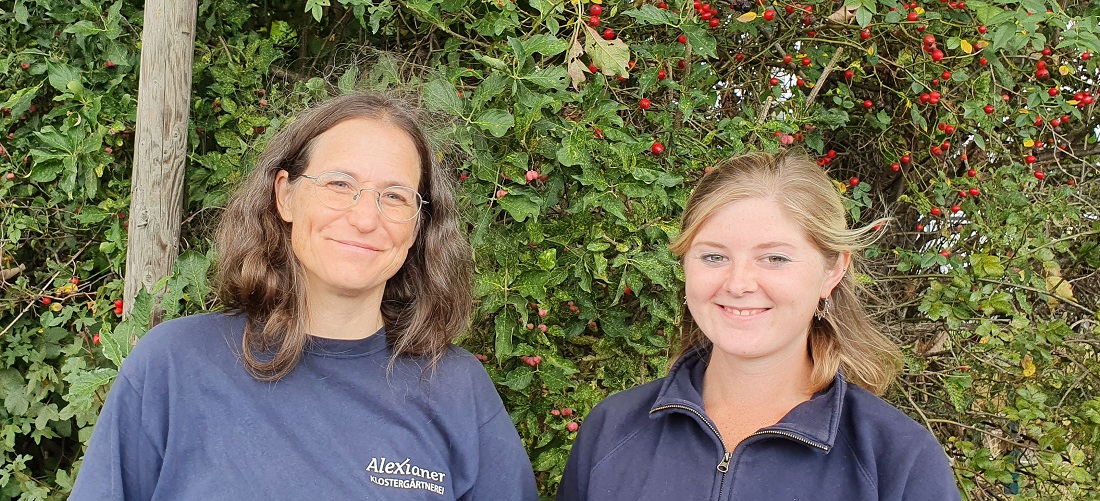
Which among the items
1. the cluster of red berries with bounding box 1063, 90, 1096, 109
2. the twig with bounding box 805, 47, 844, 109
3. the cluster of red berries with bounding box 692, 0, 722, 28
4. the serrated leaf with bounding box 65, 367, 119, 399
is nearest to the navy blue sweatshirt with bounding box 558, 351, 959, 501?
the cluster of red berries with bounding box 692, 0, 722, 28

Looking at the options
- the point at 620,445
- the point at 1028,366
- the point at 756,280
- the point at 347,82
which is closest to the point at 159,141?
the point at 347,82

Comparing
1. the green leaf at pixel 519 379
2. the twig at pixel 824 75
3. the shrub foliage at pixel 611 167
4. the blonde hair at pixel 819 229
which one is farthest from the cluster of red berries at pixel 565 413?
the twig at pixel 824 75

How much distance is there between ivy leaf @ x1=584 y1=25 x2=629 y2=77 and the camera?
2266 mm

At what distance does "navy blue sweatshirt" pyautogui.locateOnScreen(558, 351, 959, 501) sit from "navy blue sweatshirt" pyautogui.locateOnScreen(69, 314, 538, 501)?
0.85ft

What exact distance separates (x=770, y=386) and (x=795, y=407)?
0.07 meters

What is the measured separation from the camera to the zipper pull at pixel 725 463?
1533 millimetres

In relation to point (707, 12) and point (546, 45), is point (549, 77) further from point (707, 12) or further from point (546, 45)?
point (707, 12)

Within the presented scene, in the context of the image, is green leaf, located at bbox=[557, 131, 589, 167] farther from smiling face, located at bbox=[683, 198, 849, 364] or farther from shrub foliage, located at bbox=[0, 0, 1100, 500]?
smiling face, located at bbox=[683, 198, 849, 364]

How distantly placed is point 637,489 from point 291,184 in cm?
97

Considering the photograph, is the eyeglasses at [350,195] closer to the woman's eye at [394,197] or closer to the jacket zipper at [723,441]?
the woman's eye at [394,197]

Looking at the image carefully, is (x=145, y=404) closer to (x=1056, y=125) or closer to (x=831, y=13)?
(x=831, y=13)

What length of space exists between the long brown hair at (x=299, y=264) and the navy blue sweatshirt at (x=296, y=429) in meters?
0.05

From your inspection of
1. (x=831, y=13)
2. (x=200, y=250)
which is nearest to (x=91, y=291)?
(x=200, y=250)

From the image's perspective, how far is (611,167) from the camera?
222 cm
